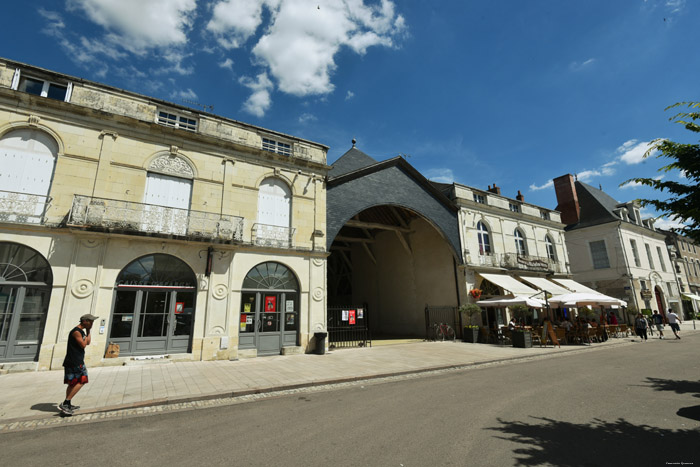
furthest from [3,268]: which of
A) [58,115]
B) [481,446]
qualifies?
[481,446]

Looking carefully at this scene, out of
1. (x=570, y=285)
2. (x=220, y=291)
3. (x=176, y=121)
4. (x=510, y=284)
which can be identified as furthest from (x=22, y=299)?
(x=570, y=285)

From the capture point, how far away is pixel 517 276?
66.1ft

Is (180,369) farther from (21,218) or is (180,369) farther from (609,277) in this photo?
(609,277)

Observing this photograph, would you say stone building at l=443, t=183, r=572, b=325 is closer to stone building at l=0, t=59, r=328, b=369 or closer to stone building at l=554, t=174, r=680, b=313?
stone building at l=554, t=174, r=680, b=313

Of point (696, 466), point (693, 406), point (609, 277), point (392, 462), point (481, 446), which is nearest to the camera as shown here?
point (696, 466)

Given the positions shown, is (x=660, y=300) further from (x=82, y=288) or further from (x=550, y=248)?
(x=82, y=288)

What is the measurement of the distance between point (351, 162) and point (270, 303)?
8.78 meters

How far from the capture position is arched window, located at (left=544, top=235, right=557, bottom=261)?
23.0 meters

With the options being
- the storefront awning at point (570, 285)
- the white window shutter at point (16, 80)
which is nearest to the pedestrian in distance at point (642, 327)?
the storefront awning at point (570, 285)

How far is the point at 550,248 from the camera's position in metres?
23.3

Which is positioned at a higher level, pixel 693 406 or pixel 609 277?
pixel 609 277

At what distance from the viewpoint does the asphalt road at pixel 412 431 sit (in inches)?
142

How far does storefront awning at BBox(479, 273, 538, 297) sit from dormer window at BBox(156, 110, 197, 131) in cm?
1582

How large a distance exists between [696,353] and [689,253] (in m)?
31.6
